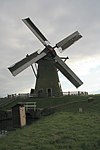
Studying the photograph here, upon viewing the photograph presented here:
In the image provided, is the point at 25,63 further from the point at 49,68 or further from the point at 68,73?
the point at 68,73

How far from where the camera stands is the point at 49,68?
54.2 metres

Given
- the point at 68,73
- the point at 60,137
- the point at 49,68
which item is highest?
the point at 49,68

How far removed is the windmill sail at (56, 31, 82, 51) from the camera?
55.0 m

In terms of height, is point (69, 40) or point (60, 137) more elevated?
point (69, 40)

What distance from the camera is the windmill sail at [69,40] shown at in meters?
55.0

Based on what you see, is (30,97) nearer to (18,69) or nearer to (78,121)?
(18,69)

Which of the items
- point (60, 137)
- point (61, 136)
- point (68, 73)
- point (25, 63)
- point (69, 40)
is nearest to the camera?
point (60, 137)

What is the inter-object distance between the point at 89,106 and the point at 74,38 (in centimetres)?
1809

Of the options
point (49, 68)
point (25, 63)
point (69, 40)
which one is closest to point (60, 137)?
point (25, 63)

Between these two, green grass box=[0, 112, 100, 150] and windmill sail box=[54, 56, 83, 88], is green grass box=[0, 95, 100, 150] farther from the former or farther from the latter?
windmill sail box=[54, 56, 83, 88]

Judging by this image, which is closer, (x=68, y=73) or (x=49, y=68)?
(x=68, y=73)

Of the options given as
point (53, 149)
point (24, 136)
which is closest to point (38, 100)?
point (24, 136)

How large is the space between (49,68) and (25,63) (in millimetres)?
6163

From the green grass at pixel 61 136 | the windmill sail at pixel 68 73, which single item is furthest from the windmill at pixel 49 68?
the green grass at pixel 61 136
